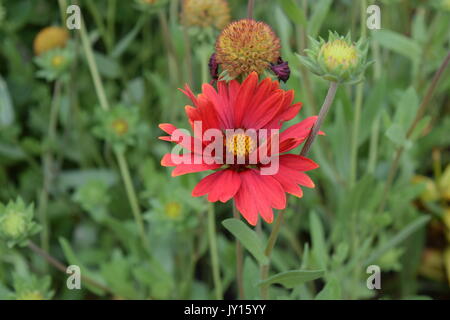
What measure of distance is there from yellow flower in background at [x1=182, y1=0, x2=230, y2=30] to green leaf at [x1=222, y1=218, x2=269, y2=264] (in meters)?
0.29

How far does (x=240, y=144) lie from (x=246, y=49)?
0.26 feet

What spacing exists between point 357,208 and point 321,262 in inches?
6.6

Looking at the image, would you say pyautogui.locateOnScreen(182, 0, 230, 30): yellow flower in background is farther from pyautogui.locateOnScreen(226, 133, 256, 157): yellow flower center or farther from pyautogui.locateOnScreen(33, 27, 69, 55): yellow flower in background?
pyautogui.locateOnScreen(33, 27, 69, 55): yellow flower in background

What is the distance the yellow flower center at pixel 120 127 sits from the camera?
2.68 feet

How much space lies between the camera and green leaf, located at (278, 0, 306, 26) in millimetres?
599

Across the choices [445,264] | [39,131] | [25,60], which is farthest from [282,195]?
[25,60]

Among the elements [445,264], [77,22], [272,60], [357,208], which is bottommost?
[445,264]

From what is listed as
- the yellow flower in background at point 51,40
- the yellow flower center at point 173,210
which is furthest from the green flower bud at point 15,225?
the yellow flower in background at point 51,40

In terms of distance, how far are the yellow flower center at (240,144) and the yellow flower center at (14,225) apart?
0.24m

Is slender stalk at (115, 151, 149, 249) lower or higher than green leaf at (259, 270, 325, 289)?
higher

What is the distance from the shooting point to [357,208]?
0.78m

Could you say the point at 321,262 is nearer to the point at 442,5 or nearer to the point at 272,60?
the point at 272,60

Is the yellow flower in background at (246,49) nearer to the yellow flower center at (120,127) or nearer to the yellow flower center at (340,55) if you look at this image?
the yellow flower center at (340,55)

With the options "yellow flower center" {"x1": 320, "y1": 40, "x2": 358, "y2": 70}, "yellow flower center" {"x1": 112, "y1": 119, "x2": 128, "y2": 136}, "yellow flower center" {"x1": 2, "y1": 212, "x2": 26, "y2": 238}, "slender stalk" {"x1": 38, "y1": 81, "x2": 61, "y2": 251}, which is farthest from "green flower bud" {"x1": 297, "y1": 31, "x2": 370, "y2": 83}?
"slender stalk" {"x1": 38, "y1": 81, "x2": 61, "y2": 251}
